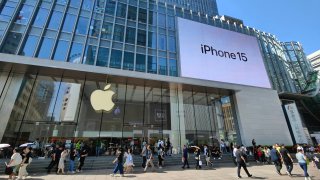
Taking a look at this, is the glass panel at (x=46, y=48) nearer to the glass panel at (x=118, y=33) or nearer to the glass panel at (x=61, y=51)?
the glass panel at (x=61, y=51)

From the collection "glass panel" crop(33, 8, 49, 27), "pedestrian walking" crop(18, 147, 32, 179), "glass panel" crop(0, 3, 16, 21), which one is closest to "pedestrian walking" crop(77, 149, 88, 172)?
"pedestrian walking" crop(18, 147, 32, 179)

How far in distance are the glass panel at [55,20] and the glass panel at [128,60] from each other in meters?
7.57

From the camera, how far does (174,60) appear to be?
2305 centimetres

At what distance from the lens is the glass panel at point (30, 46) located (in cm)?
1780

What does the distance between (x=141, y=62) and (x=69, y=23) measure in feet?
28.8

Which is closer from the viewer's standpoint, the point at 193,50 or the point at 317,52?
the point at 193,50

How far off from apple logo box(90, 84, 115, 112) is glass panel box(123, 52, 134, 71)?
123 inches

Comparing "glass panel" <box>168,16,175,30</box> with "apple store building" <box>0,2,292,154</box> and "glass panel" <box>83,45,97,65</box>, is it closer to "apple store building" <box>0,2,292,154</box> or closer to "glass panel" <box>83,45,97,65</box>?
"apple store building" <box>0,2,292,154</box>

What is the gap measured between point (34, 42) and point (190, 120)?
1794 cm

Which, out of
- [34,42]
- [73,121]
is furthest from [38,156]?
[34,42]

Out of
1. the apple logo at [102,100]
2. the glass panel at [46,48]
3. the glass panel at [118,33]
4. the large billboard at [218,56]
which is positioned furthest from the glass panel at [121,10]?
the apple logo at [102,100]

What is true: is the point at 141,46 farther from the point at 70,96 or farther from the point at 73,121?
the point at 73,121

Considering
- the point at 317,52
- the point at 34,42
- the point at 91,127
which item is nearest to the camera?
the point at 34,42

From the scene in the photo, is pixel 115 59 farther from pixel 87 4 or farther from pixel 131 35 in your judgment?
pixel 87 4
